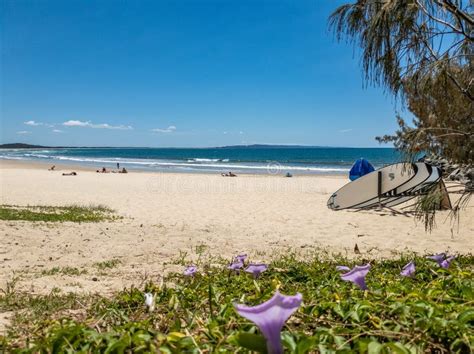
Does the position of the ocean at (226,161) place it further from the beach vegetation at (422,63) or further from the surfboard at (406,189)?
the surfboard at (406,189)

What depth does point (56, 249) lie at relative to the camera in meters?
4.86

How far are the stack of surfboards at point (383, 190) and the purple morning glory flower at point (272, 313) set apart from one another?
10.0m

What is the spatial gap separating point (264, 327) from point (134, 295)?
1060 millimetres

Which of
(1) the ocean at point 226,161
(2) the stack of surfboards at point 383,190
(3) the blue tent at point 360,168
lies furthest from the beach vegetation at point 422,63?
(3) the blue tent at point 360,168

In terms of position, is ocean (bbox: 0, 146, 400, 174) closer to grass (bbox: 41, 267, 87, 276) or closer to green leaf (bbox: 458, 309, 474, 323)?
green leaf (bbox: 458, 309, 474, 323)

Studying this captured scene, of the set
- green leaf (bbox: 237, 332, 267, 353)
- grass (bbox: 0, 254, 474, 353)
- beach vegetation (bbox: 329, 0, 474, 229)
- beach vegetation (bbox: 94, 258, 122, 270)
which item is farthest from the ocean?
green leaf (bbox: 237, 332, 267, 353)

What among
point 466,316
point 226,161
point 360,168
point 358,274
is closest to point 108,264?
point 358,274

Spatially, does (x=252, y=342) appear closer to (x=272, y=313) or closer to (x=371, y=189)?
(x=272, y=313)

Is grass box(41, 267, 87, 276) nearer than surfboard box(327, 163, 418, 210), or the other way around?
grass box(41, 267, 87, 276)

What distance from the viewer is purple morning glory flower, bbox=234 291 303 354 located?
0.61m

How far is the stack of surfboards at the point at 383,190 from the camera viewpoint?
1034cm

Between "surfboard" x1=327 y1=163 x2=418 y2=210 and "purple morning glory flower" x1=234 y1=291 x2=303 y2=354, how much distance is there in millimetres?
10038

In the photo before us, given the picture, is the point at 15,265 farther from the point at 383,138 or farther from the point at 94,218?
the point at 383,138

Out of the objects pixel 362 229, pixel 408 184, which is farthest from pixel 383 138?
pixel 362 229
